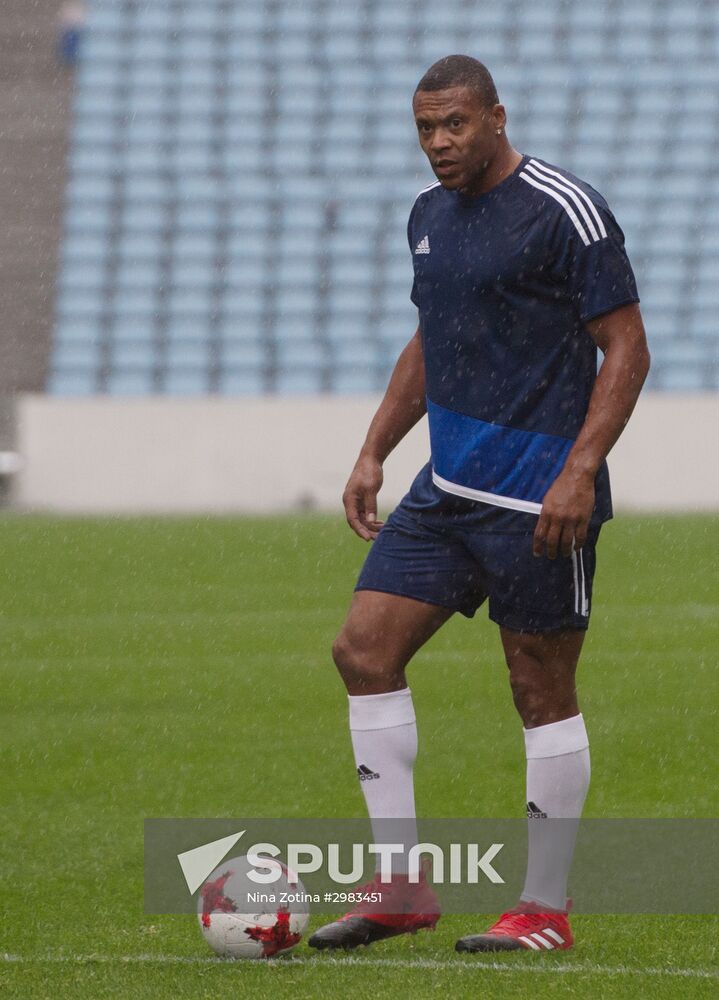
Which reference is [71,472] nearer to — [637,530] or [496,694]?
[637,530]

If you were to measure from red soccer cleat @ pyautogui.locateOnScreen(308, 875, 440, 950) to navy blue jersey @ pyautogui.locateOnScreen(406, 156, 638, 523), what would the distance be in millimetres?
793

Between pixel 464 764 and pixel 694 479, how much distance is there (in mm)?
7434

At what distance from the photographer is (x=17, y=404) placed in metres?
13.3

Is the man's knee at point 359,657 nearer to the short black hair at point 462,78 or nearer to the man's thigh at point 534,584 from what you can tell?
the man's thigh at point 534,584

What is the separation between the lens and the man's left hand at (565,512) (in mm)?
3279

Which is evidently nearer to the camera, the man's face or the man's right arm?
the man's face

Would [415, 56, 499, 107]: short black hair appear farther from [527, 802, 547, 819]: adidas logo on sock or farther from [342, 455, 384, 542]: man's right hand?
[527, 802, 547, 819]: adidas logo on sock

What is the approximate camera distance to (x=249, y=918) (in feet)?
10.9

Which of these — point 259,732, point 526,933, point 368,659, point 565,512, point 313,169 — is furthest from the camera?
point 313,169

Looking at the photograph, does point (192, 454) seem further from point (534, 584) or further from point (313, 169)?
point (534, 584)

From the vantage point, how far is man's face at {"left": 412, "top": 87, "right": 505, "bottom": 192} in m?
3.36

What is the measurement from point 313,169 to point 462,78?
14.8 m

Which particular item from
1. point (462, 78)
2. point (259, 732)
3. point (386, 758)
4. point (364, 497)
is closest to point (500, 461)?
point (364, 497)

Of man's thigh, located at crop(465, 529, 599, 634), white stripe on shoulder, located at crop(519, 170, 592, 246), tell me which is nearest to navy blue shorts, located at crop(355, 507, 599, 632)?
man's thigh, located at crop(465, 529, 599, 634)
